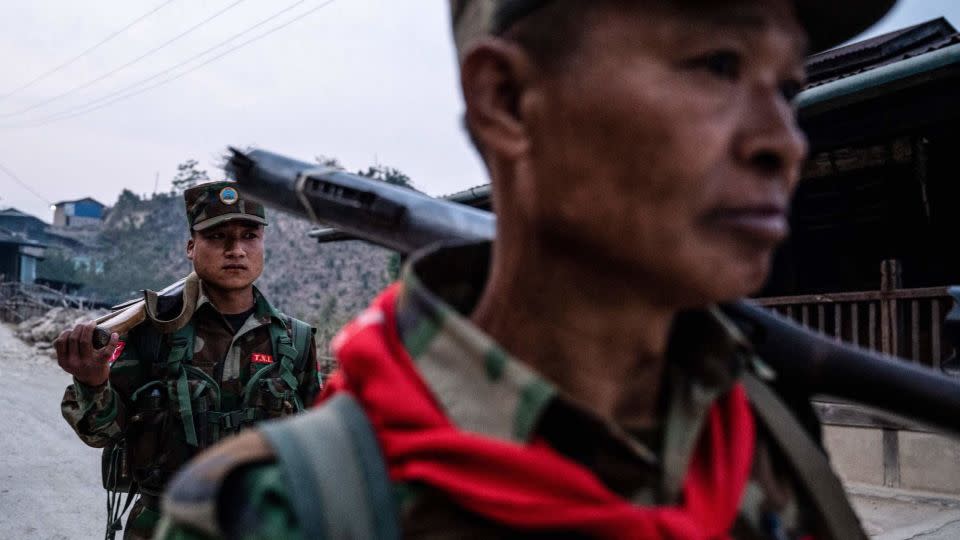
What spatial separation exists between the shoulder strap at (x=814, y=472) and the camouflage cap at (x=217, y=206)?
10.1 feet

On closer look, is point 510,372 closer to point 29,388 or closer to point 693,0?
→ point 693,0

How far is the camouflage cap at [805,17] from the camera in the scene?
1085 millimetres

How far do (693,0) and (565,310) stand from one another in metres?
0.43

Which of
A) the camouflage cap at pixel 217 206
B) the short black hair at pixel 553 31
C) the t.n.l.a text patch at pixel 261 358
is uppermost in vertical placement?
the camouflage cap at pixel 217 206

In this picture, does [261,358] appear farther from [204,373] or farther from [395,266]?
[395,266]

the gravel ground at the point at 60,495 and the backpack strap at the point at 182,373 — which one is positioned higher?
the backpack strap at the point at 182,373

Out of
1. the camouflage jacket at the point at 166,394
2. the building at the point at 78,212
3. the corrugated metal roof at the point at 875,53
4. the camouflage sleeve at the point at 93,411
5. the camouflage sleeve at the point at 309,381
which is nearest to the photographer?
the camouflage sleeve at the point at 93,411

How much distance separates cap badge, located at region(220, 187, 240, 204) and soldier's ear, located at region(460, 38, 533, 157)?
117 inches

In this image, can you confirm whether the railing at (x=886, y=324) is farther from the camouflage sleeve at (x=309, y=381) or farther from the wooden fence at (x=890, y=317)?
the camouflage sleeve at (x=309, y=381)

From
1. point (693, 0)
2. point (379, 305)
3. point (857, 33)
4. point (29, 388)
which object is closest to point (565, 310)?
point (379, 305)

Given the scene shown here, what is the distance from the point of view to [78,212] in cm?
6806

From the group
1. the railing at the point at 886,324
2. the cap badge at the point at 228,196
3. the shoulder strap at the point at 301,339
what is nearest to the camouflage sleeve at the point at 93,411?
the shoulder strap at the point at 301,339

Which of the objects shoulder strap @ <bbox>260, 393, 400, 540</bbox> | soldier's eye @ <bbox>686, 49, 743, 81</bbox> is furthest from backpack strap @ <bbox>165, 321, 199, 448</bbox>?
soldier's eye @ <bbox>686, 49, 743, 81</bbox>

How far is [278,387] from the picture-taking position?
3.80m
